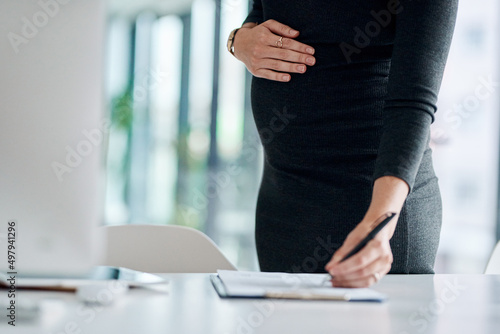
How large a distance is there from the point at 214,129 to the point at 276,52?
114 inches

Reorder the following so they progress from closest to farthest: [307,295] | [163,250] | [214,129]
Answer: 1. [307,295]
2. [163,250]
3. [214,129]

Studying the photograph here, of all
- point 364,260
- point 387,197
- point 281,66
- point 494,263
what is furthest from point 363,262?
point 494,263

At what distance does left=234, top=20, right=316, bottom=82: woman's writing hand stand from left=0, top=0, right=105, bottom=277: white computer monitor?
22.2 inches

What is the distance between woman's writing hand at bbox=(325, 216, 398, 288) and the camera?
0.74 metres

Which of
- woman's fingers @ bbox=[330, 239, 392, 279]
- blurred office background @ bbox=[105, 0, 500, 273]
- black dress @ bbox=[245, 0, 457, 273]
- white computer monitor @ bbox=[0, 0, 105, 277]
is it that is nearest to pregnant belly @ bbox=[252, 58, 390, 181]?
black dress @ bbox=[245, 0, 457, 273]

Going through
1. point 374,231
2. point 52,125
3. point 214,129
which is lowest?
point 374,231

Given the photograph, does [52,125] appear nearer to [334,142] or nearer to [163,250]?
[334,142]

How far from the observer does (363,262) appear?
732 mm

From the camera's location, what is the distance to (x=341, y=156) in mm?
1072

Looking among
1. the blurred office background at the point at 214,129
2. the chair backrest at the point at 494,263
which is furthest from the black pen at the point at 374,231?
the blurred office background at the point at 214,129

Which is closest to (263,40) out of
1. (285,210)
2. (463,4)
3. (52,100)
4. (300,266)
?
(285,210)

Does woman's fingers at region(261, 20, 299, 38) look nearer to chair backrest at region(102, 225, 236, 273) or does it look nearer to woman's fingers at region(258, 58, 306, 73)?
woman's fingers at region(258, 58, 306, 73)

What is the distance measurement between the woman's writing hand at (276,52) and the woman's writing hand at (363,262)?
437 mm

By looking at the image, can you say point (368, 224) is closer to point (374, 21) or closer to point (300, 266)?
point (300, 266)
